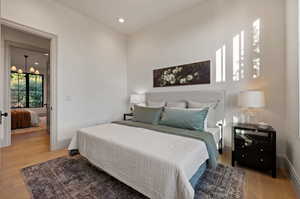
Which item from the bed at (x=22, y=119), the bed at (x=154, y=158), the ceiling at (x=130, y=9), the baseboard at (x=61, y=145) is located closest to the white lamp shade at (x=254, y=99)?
the bed at (x=154, y=158)

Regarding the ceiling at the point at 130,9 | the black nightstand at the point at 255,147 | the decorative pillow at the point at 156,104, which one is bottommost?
the black nightstand at the point at 255,147

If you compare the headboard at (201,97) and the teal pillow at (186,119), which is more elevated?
the headboard at (201,97)

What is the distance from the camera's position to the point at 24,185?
1.79 m

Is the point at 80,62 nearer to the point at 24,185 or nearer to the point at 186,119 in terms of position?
the point at 24,185

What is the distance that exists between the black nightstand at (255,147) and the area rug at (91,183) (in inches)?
9.1

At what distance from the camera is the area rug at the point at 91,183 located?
1.60m

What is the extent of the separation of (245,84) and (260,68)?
35cm

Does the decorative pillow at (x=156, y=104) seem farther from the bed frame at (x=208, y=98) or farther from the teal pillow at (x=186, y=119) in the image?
the teal pillow at (x=186, y=119)

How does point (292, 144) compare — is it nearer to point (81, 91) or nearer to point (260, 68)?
point (260, 68)

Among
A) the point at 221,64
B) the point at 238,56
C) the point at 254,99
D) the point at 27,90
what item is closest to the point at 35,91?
the point at 27,90

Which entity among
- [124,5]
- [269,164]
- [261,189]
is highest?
[124,5]

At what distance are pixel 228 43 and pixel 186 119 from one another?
180 centimetres

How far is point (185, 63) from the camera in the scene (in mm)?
3322

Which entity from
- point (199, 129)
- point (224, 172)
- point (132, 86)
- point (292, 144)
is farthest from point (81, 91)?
point (292, 144)
